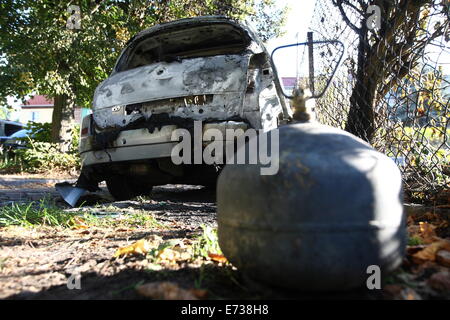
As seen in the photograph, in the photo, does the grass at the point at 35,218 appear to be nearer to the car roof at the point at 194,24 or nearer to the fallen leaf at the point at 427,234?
the car roof at the point at 194,24

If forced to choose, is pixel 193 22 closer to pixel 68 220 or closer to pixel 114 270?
pixel 68 220

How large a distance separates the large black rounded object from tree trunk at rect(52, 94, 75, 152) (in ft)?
33.5

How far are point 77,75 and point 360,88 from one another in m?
7.79

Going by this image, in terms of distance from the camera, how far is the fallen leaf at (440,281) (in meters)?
1.47

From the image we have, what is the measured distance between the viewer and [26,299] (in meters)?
1.51

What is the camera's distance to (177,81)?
11.8ft

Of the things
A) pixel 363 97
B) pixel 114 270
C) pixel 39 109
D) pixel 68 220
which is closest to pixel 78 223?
pixel 68 220

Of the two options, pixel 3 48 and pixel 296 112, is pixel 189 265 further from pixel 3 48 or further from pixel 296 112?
pixel 3 48

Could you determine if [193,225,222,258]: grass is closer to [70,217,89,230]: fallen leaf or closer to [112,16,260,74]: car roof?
[70,217,89,230]: fallen leaf

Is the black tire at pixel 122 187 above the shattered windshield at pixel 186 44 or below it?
below

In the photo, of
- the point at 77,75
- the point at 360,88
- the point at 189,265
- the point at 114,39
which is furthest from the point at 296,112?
the point at 77,75

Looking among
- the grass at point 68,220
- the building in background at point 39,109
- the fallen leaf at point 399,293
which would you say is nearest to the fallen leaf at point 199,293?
the fallen leaf at point 399,293

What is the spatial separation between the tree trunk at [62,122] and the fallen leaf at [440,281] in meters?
10.4

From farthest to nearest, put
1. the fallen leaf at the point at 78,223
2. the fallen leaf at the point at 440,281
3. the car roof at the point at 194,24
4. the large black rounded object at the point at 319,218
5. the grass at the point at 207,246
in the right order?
the car roof at the point at 194,24, the fallen leaf at the point at 78,223, the grass at the point at 207,246, the fallen leaf at the point at 440,281, the large black rounded object at the point at 319,218
